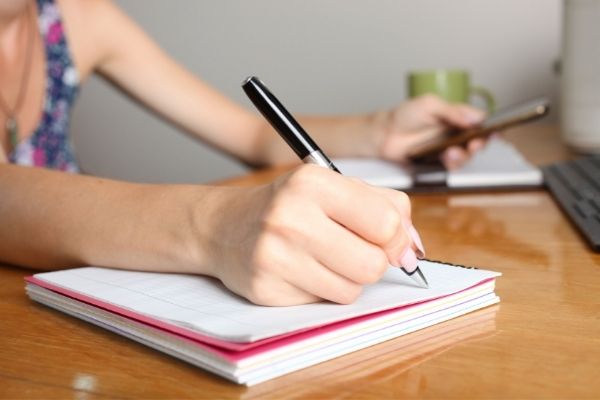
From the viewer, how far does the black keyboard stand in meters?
0.71

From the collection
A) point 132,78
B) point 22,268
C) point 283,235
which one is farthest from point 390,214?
point 132,78

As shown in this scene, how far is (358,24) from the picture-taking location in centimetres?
187

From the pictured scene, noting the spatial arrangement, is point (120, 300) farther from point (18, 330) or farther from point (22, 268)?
point (22, 268)

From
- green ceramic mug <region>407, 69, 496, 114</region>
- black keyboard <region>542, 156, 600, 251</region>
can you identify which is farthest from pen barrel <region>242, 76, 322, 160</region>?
green ceramic mug <region>407, 69, 496, 114</region>

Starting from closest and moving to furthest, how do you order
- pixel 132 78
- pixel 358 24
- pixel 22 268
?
pixel 22 268, pixel 132 78, pixel 358 24

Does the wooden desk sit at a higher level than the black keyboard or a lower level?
higher

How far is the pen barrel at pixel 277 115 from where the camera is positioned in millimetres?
556

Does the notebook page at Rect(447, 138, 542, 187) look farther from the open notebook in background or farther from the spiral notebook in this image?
the spiral notebook

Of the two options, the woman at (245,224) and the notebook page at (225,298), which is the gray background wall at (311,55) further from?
the notebook page at (225,298)

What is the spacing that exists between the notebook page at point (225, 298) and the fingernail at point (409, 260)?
0.01 metres

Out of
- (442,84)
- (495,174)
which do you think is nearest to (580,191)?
(495,174)

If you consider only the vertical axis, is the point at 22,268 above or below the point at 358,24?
below

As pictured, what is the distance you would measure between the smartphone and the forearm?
1.71 feet

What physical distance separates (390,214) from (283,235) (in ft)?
0.21
